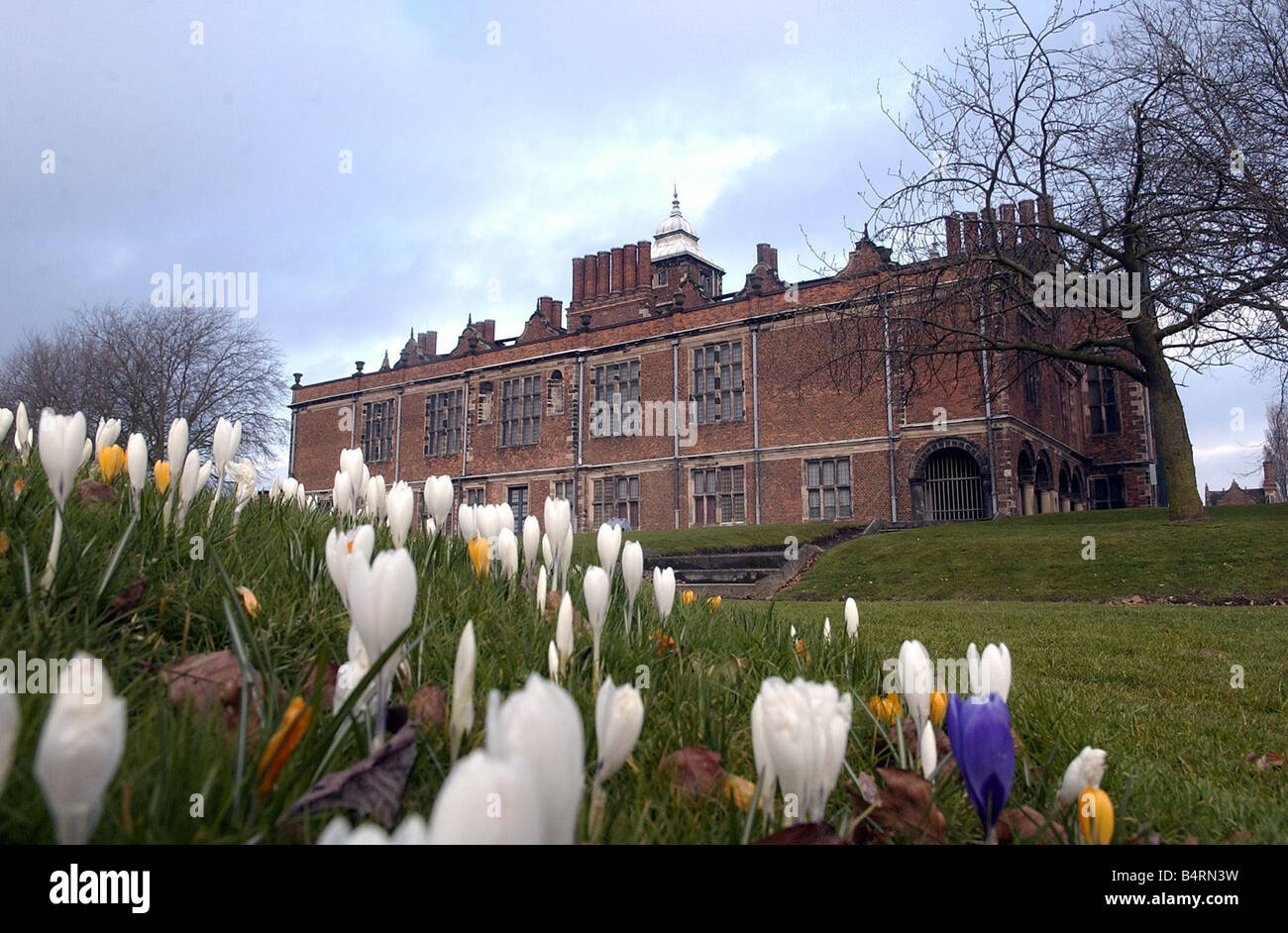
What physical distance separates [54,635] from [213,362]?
35059 millimetres

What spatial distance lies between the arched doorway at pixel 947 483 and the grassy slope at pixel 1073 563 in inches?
252

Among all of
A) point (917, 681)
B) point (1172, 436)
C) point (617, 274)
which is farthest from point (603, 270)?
point (917, 681)

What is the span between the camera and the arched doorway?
2509 centimetres

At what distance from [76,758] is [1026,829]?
1731 millimetres

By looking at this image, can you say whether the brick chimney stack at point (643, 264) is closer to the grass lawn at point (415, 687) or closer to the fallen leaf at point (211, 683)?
the grass lawn at point (415, 687)

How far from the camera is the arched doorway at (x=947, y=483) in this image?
25094 mm

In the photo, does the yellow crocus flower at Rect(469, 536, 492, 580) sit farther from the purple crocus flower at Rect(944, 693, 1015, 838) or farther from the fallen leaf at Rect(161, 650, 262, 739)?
the purple crocus flower at Rect(944, 693, 1015, 838)

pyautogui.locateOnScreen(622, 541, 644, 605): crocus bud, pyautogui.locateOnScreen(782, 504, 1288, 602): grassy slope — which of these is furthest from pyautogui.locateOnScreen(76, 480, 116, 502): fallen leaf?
pyautogui.locateOnScreen(782, 504, 1288, 602): grassy slope

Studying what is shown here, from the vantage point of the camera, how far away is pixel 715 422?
3028cm

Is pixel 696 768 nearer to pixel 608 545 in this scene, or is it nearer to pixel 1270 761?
pixel 608 545

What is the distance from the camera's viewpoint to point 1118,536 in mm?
15758
